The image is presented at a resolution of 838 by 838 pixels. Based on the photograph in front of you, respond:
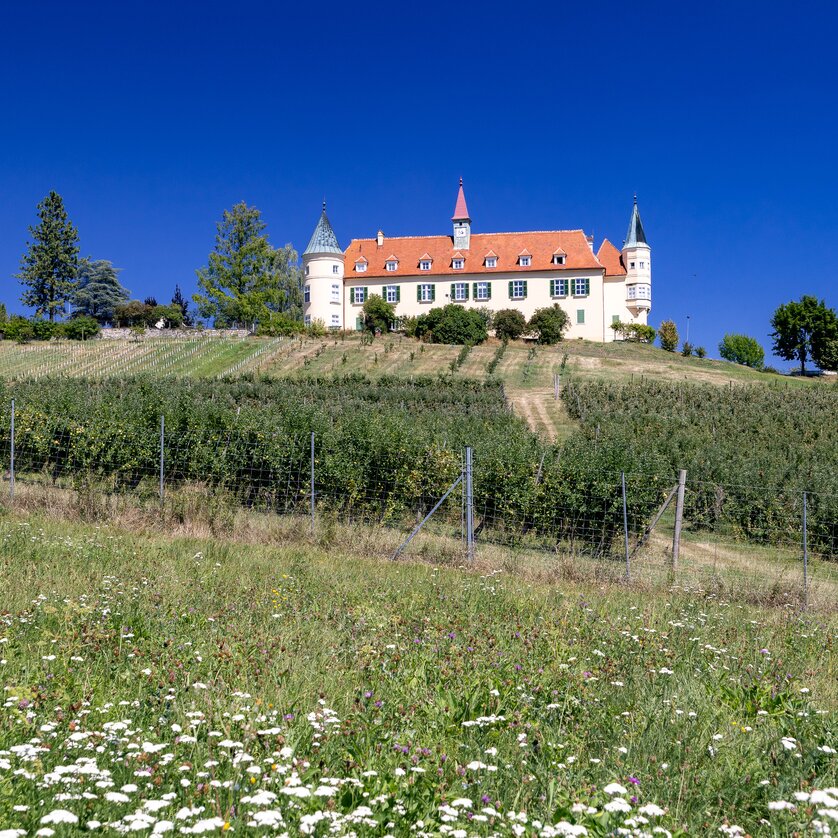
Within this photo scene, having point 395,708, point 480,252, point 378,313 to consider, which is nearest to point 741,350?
point 480,252

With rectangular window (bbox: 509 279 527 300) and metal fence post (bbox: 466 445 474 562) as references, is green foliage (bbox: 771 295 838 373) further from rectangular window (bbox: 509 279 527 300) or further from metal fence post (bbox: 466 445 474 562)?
metal fence post (bbox: 466 445 474 562)

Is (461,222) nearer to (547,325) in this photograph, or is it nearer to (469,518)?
(547,325)

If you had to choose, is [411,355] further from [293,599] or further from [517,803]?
[517,803]

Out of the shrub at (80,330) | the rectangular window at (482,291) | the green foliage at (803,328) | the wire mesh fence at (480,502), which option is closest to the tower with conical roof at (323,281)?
the rectangular window at (482,291)

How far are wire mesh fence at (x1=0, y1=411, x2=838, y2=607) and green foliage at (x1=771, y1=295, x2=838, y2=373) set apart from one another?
64.0 meters

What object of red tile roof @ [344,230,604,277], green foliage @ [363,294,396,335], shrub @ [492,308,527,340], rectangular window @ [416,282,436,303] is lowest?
shrub @ [492,308,527,340]

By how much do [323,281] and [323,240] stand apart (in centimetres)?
424

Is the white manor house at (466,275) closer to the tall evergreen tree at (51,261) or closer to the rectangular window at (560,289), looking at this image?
the rectangular window at (560,289)

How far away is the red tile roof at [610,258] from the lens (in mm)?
74250

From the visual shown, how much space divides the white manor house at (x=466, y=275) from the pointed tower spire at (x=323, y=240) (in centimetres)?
9

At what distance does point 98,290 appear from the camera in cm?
8988

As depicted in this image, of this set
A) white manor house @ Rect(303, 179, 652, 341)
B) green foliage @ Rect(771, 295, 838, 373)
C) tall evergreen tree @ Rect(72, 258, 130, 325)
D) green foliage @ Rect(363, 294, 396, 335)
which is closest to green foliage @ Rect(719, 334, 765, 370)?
green foliage @ Rect(771, 295, 838, 373)

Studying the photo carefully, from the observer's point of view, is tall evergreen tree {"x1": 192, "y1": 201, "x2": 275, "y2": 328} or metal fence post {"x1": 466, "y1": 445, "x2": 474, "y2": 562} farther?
tall evergreen tree {"x1": 192, "y1": 201, "x2": 275, "y2": 328}

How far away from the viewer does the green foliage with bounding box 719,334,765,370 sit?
10888 cm
